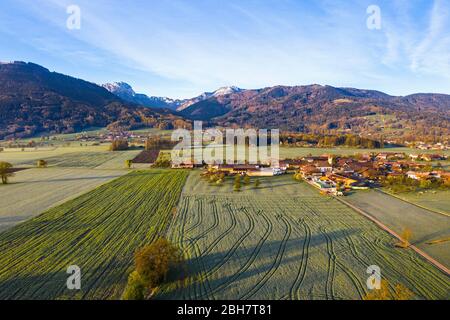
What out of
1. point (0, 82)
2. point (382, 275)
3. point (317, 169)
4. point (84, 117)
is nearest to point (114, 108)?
point (84, 117)

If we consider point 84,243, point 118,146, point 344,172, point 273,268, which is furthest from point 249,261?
point 118,146

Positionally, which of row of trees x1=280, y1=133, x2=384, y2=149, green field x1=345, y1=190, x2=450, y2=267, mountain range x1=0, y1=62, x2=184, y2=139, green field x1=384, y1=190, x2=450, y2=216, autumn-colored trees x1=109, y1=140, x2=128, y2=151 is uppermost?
mountain range x1=0, y1=62, x2=184, y2=139

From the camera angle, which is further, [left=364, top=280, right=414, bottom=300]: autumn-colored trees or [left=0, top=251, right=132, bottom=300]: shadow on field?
[left=0, top=251, right=132, bottom=300]: shadow on field

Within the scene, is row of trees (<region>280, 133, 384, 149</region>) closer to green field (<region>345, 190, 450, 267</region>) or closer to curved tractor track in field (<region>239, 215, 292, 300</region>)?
green field (<region>345, 190, 450, 267</region>)

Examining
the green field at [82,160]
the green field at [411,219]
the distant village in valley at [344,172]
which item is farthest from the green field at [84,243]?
the green field at [82,160]

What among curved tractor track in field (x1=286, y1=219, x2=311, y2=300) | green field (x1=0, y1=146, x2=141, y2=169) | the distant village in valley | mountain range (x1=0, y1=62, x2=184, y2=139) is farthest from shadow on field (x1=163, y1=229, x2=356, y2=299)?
mountain range (x1=0, y1=62, x2=184, y2=139)
